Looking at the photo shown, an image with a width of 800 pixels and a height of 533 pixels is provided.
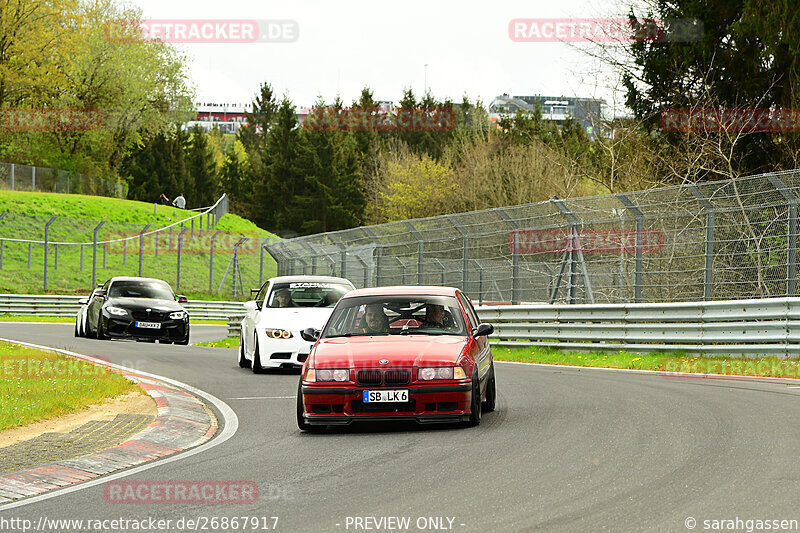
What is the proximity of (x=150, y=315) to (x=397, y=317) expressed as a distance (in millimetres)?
13650

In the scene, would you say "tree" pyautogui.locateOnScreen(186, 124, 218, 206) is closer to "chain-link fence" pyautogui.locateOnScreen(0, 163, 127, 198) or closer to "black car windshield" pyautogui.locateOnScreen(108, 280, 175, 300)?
"chain-link fence" pyautogui.locateOnScreen(0, 163, 127, 198)

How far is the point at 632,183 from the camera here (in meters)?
31.6

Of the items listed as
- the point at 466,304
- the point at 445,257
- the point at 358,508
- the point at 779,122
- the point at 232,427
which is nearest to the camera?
the point at 358,508

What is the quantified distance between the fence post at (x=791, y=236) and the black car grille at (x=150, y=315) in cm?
1304

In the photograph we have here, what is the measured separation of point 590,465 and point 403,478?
131 centimetres

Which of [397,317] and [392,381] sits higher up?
[397,317]

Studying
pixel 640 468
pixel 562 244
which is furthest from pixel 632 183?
pixel 640 468

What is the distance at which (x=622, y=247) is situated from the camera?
20.0m

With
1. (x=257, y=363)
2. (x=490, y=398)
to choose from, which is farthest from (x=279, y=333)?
(x=490, y=398)

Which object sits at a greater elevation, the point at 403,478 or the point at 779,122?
the point at 779,122

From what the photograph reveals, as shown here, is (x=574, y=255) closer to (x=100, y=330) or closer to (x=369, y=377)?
(x=100, y=330)

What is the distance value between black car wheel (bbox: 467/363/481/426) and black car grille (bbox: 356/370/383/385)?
844 millimetres

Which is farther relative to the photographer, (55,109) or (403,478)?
(55,109)

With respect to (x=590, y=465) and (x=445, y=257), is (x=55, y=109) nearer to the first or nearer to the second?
(x=445, y=257)
